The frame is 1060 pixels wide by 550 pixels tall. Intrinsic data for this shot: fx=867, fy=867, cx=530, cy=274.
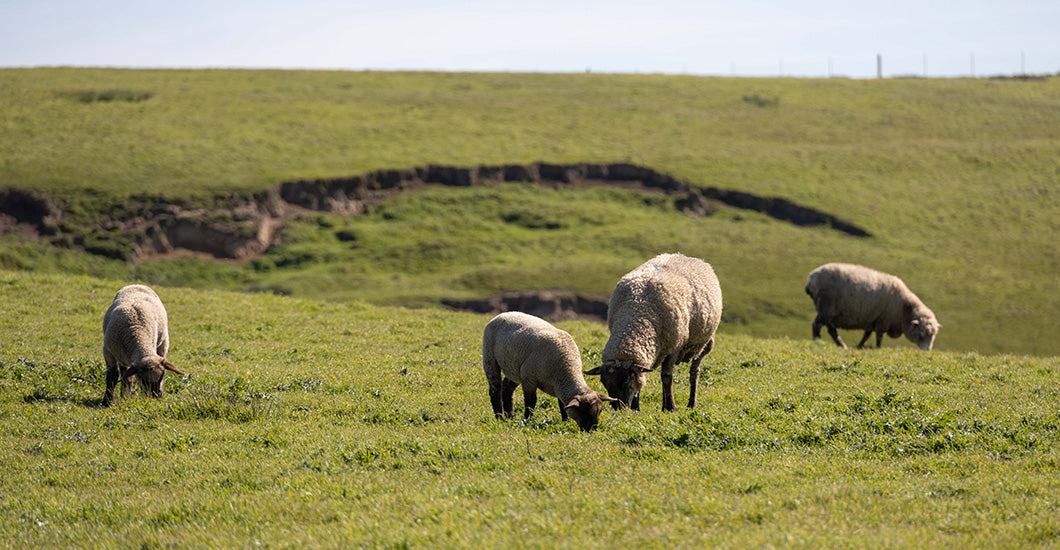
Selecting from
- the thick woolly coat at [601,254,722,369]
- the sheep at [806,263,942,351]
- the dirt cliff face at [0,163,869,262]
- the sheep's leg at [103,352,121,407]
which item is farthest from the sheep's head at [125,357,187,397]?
the dirt cliff face at [0,163,869,262]

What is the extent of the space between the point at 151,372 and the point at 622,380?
844 centimetres

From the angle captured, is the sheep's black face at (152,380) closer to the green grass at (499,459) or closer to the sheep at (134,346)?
the sheep at (134,346)

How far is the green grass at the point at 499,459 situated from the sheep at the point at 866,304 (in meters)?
10.1

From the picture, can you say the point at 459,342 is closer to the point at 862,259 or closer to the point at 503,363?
the point at 503,363

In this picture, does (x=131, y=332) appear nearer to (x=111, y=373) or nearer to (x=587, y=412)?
(x=111, y=373)

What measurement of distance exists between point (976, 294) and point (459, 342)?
41142 millimetres

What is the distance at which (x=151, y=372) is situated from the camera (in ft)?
51.3

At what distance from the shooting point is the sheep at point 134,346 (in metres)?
15.7

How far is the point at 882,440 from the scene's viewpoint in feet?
41.5

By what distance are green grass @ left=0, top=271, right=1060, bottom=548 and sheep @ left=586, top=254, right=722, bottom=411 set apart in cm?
70

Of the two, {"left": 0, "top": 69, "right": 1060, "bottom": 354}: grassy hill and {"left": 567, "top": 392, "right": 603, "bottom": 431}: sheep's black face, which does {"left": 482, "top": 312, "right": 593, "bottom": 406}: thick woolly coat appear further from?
{"left": 0, "top": 69, "right": 1060, "bottom": 354}: grassy hill

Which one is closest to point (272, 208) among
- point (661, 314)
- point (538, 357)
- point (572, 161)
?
point (572, 161)

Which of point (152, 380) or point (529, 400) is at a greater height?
point (152, 380)

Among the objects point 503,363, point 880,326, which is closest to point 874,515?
point 503,363
